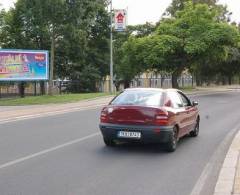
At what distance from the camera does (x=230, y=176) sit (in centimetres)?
905

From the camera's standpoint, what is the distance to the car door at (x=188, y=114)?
45.6ft

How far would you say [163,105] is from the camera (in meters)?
12.5

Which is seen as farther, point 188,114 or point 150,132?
point 188,114

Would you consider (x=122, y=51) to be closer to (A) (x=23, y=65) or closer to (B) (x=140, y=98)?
(A) (x=23, y=65)

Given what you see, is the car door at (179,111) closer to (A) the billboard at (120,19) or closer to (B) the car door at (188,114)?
(B) the car door at (188,114)

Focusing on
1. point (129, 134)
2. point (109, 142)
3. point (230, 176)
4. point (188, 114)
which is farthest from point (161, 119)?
point (230, 176)

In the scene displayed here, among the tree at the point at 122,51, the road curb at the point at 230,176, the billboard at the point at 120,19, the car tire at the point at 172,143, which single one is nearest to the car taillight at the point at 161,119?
the car tire at the point at 172,143

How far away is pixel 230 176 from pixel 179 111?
412 centimetres

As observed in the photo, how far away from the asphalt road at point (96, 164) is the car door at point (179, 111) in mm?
463

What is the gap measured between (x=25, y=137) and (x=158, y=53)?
103ft

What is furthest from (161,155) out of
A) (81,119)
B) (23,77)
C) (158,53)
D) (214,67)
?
(214,67)

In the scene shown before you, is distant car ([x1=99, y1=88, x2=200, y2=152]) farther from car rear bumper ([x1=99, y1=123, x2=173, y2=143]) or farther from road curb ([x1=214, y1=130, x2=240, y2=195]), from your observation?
road curb ([x1=214, y1=130, x2=240, y2=195])

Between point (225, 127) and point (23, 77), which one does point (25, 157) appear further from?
point (23, 77)

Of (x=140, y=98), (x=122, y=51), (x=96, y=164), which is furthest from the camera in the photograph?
(x=122, y=51)
